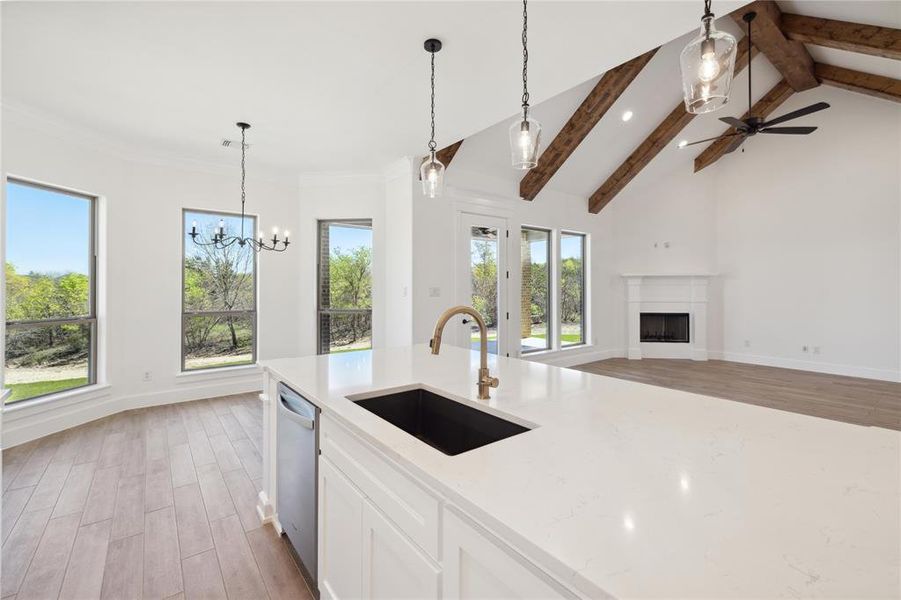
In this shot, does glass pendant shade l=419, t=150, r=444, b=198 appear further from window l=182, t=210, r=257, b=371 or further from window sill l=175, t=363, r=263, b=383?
window l=182, t=210, r=257, b=371

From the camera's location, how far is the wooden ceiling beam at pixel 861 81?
4477 millimetres

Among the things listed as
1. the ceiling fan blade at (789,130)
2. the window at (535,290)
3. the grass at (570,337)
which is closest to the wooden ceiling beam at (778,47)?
the ceiling fan blade at (789,130)

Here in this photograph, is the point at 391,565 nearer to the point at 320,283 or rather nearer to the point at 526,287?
the point at 320,283

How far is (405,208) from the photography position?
459 cm

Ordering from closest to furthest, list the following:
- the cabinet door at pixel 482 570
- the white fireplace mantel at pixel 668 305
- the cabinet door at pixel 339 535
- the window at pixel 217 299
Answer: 1. the cabinet door at pixel 482 570
2. the cabinet door at pixel 339 535
3. the window at pixel 217 299
4. the white fireplace mantel at pixel 668 305

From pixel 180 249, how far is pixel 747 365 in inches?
324

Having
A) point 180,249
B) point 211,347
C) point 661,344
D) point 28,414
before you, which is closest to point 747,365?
point 661,344

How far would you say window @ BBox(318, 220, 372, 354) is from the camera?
5.13m

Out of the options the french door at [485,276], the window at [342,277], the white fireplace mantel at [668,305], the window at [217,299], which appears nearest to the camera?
the window at [217,299]

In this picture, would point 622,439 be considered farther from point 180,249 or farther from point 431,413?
point 180,249

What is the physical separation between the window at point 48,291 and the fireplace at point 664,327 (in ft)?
25.9

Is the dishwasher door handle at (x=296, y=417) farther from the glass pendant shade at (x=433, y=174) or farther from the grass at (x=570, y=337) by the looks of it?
the grass at (x=570, y=337)

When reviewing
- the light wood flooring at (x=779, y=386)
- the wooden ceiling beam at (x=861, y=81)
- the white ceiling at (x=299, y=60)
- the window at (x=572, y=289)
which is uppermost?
the wooden ceiling beam at (x=861, y=81)

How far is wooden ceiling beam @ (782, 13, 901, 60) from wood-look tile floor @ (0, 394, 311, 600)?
20.1 feet
